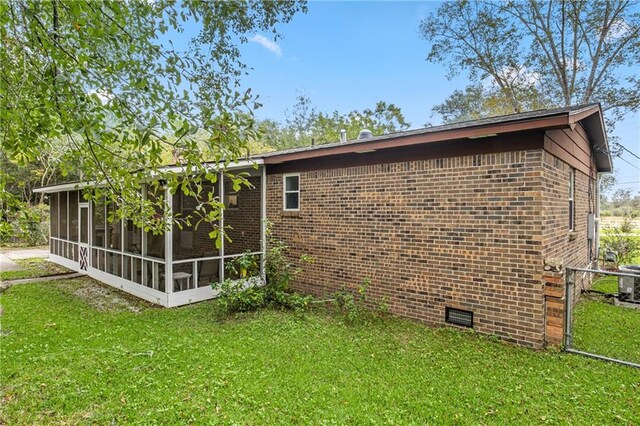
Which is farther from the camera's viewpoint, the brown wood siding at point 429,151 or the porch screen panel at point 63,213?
the porch screen panel at point 63,213

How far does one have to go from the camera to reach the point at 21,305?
716 centimetres

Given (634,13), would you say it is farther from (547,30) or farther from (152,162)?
(152,162)

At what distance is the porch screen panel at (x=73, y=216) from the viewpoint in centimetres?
1161

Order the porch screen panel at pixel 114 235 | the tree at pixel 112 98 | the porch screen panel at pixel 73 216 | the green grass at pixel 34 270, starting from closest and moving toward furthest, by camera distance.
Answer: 1. the tree at pixel 112 98
2. the porch screen panel at pixel 114 235
3. the green grass at pixel 34 270
4. the porch screen panel at pixel 73 216

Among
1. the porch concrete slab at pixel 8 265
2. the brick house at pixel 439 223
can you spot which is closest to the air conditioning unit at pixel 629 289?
the brick house at pixel 439 223

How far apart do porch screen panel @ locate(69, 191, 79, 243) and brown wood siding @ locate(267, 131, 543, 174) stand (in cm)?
825

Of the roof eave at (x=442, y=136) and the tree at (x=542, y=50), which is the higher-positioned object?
the tree at (x=542, y=50)

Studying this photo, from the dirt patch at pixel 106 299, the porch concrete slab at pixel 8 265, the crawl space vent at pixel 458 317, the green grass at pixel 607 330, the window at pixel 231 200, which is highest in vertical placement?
the window at pixel 231 200

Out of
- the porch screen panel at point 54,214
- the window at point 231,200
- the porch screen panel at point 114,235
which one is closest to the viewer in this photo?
the porch screen panel at point 114,235

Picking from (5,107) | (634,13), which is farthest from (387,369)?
(634,13)

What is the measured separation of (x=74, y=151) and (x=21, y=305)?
22.7ft

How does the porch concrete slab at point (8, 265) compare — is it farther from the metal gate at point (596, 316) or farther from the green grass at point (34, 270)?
the metal gate at point (596, 316)

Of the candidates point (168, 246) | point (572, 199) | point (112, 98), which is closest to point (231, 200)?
point (168, 246)

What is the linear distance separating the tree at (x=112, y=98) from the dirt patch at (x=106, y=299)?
5399mm
